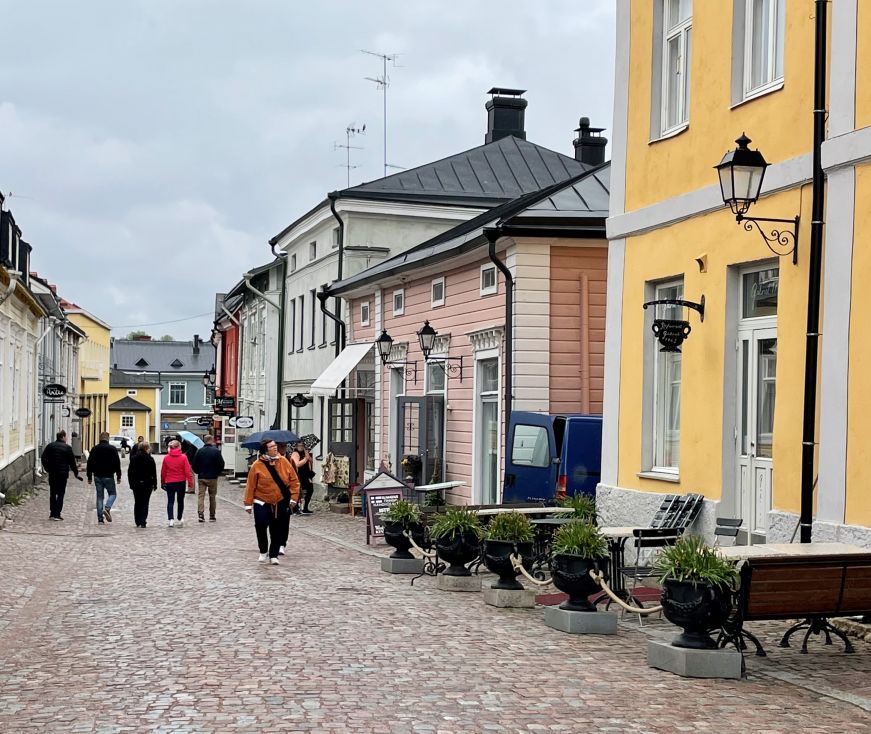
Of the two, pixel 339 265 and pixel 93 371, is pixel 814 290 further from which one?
pixel 93 371

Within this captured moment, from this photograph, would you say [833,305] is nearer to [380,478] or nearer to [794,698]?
[794,698]

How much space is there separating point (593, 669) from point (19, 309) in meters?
26.1

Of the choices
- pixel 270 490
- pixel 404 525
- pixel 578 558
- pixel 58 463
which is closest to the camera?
pixel 578 558

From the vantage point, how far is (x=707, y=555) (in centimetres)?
835

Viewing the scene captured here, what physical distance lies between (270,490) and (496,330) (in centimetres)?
563

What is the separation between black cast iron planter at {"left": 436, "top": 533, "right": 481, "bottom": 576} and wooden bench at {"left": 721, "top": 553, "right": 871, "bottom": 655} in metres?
4.90

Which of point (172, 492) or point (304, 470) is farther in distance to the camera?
point (304, 470)

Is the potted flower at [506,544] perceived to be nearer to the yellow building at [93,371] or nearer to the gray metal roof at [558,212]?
the gray metal roof at [558,212]

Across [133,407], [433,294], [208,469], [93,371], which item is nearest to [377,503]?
[433,294]

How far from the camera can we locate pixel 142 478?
904 inches

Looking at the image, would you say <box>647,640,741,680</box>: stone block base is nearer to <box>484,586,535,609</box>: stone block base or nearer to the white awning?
<box>484,586,535,609</box>: stone block base

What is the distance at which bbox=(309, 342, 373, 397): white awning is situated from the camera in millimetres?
27312

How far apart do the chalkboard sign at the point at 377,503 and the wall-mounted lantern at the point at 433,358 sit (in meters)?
3.32

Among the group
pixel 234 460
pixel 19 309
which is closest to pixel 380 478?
pixel 19 309
